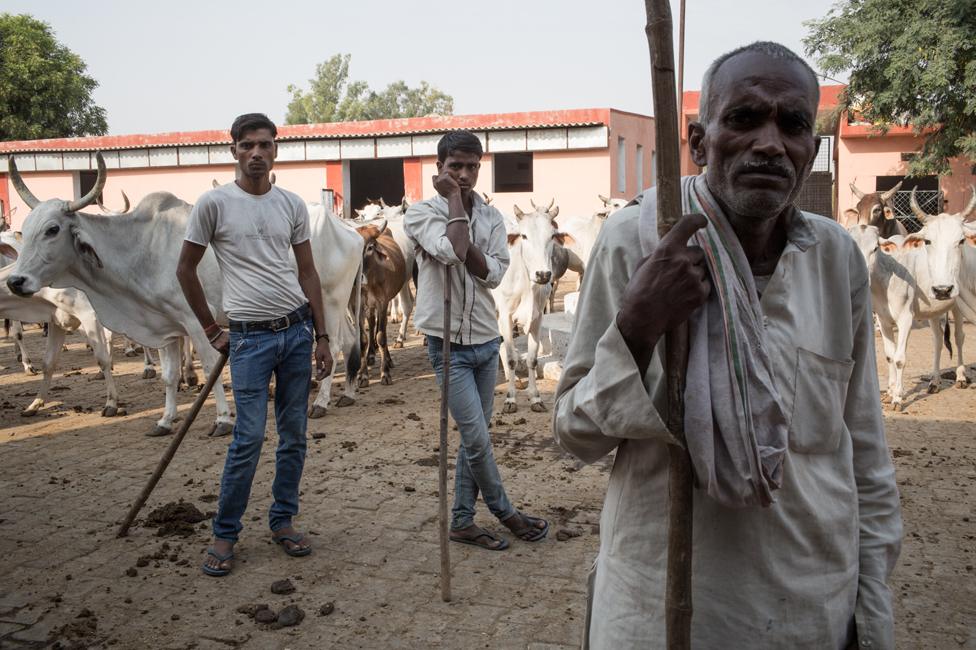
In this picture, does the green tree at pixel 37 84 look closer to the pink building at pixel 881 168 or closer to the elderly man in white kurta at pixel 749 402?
the pink building at pixel 881 168

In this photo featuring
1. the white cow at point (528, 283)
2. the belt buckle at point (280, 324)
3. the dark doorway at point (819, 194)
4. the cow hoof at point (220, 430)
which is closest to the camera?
the belt buckle at point (280, 324)

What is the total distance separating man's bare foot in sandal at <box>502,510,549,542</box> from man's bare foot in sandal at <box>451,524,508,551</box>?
0.33 feet

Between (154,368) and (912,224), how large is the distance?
57.9 ft

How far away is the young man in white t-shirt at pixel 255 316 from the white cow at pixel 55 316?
4.65m

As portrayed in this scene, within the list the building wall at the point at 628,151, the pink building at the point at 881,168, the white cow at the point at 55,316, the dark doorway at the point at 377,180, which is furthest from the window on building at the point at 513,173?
the white cow at the point at 55,316

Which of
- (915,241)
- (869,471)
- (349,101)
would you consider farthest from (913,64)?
(349,101)

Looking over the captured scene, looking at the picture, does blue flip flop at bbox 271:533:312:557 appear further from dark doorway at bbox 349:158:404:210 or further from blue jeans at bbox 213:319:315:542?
dark doorway at bbox 349:158:404:210

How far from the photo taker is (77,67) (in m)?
35.1

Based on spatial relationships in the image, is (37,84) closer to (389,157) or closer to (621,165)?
(389,157)

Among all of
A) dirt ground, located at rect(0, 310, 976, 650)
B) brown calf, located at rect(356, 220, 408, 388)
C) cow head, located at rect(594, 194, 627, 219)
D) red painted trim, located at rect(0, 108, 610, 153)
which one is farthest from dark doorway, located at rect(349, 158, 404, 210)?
dirt ground, located at rect(0, 310, 976, 650)

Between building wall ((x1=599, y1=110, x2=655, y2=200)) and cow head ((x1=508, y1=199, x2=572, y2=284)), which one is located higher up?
building wall ((x1=599, y1=110, x2=655, y2=200))

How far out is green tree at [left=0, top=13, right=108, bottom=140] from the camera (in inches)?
1284

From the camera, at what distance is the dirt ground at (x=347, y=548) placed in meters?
3.78

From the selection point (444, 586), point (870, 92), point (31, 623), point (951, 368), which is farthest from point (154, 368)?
point (870, 92)
